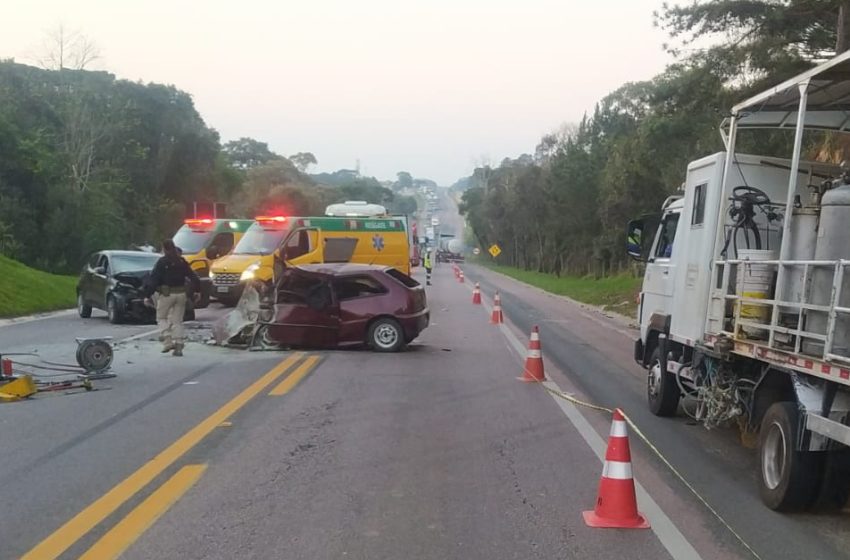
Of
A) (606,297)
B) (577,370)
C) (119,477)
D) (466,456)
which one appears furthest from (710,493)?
(606,297)

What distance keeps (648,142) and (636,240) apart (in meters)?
29.0

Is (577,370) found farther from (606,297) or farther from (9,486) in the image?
(606,297)

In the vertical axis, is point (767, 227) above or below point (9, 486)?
above

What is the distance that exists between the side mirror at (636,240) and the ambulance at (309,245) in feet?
42.4

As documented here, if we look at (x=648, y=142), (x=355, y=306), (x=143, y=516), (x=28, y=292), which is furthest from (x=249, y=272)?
(x=648, y=142)

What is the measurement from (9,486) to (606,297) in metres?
29.9

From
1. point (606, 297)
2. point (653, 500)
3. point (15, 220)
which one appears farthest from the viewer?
point (15, 220)

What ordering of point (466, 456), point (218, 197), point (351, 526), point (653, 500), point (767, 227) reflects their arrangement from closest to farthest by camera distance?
1. point (351, 526)
2. point (653, 500)
3. point (466, 456)
4. point (767, 227)
5. point (218, 197)

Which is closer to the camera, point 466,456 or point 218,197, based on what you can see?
point 466,456

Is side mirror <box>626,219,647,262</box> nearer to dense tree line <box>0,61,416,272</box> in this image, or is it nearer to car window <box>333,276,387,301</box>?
car window <box>333,276,387,301</box>

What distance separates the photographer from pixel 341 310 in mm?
14664

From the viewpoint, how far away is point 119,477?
259 inches

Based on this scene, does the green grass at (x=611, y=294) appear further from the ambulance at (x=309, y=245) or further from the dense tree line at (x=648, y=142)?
the ambulance at (x=309, y=245)

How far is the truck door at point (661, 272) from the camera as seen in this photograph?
9.49m
